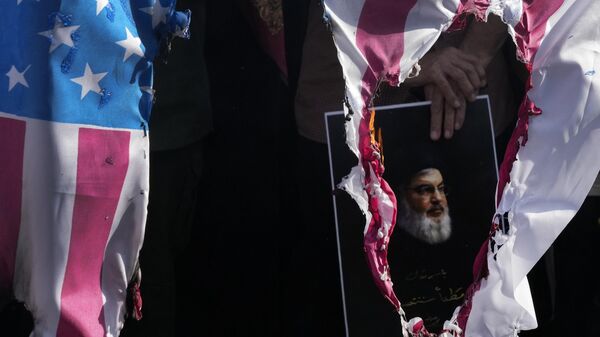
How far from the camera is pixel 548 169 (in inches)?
56.4

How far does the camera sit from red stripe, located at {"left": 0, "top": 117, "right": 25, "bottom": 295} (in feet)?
4.43

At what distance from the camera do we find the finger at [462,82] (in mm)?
1501

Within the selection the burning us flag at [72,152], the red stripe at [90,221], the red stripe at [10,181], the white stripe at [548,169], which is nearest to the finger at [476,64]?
the white stripe at [548,169]

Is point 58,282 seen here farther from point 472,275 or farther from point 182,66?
point 472,275

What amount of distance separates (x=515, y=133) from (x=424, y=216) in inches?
8.7

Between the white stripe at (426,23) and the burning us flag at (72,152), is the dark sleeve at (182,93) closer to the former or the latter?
the burning us flag at (72,152)

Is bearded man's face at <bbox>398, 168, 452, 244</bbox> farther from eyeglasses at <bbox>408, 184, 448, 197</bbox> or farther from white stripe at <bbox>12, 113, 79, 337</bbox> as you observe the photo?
white stripe at <bbox>12, 113, 79, 337</bbox>

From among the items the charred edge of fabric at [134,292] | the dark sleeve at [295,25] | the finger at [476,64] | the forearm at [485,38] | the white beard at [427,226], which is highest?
the dark sleeve at [295,25]

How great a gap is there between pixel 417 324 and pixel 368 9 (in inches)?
21.6

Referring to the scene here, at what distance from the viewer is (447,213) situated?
4.98ft

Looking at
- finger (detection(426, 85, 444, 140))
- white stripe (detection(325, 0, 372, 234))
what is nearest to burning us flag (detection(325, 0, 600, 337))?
white stripe (detection(325, 0, 372, 234))

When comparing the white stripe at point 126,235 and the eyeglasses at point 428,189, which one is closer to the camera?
the white stripe at point 126,235

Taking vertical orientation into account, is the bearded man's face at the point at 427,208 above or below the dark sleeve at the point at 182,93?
below

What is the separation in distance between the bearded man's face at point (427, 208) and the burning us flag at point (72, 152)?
477mm
